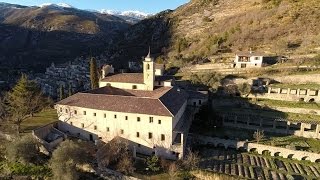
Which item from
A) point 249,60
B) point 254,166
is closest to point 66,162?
point 254,166

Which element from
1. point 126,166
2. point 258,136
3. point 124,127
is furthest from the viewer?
point 258,136

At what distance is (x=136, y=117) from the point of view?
4184 centimetres

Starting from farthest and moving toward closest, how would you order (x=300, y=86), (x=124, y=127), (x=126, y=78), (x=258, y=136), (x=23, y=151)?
1. (x=300, y=86)
2. (x=126, y=78)
3. (x=258, y=136)
4. (x=124, y=127)
5. (x=23, y=151)

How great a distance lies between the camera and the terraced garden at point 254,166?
123 feet

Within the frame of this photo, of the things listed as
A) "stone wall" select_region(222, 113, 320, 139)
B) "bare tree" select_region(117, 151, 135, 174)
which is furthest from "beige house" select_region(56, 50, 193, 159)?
"stone wall" select_region(222, 113, 320, 139)

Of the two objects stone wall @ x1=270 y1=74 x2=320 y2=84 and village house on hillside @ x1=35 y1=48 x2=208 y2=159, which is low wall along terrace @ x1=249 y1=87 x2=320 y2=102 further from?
village house on hillside @ x1=35 y1=48 x2=208 y2=159

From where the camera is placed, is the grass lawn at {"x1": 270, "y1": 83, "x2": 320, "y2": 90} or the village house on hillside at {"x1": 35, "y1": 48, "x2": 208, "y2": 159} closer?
the village house on hillside at {"x1": 35, "y1": 48, "x2": 208, "y2": 159}

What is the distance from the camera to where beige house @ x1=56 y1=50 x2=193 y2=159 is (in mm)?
40844

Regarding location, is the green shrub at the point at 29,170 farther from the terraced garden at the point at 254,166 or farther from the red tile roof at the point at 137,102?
the terraced garden at the point at 254,166

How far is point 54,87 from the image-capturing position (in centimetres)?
11088

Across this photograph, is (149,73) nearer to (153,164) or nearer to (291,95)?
(153,164)

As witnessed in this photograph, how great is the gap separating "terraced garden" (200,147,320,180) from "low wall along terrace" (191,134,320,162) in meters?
0.92

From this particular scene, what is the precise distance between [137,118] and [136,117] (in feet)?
0.68

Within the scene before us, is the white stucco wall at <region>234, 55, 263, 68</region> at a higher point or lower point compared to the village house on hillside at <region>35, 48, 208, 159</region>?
higher
